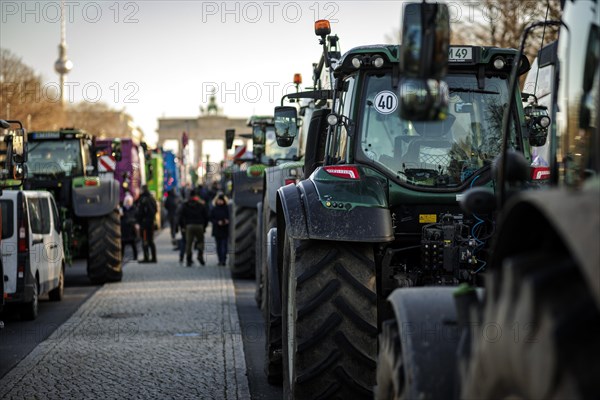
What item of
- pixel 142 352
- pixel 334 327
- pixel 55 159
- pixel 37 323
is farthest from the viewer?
pixel 55 159

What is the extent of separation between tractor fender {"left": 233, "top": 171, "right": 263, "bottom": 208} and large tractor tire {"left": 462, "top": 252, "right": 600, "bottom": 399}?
56.8ft

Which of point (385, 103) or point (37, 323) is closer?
point (385, 103)

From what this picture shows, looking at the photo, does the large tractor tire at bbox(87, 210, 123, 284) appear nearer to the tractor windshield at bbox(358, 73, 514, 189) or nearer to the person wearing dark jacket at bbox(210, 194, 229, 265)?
the person wearing dark jacket at bbox(210, 194, 229, 265)

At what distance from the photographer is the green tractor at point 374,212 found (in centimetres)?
712

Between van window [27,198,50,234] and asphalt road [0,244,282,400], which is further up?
van window [27,198,50,234]

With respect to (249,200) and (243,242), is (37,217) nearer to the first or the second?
(249,200)

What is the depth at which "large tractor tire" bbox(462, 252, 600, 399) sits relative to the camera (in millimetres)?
2781

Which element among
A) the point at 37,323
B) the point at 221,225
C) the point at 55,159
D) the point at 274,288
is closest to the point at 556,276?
the point at 274,288

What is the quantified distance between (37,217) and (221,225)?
32.2 ft

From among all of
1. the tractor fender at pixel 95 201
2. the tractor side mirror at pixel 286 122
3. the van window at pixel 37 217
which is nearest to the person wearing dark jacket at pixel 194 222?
the tractor fender at pixel 95 201

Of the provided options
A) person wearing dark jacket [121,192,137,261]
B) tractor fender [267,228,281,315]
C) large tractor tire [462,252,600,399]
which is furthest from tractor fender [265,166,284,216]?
person wearing dark jacket [121,192,137,261]

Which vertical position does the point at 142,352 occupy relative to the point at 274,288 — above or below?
below

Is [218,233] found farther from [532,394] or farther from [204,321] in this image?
[532,394]

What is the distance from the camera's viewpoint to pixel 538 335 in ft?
9.87
